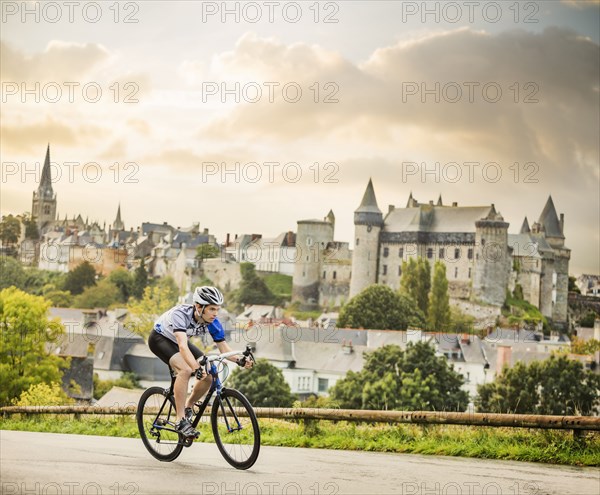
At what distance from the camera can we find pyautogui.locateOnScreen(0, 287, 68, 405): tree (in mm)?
33688

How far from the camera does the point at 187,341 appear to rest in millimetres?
4738

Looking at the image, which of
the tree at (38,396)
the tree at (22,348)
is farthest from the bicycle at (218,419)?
the tree at (22,348)

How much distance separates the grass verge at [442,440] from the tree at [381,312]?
52727 millimetres

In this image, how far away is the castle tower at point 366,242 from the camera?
71.9 meters

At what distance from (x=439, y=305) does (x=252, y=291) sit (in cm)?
1809

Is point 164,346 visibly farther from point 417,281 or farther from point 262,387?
point 417,281

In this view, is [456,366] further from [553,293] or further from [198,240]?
[198,240]

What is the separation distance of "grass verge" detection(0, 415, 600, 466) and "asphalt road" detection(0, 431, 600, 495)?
28 cm

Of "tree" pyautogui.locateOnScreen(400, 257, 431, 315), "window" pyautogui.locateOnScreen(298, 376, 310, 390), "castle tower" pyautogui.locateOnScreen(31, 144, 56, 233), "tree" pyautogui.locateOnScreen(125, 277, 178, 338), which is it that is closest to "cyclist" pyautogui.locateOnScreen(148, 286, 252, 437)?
"window" pyautogui.locateOnScreen(298, 376, 310, 390)

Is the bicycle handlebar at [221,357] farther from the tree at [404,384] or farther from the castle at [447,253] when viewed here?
the castle at [447,253]

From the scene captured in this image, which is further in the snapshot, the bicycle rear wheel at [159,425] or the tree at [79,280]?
the tree at [79,280]

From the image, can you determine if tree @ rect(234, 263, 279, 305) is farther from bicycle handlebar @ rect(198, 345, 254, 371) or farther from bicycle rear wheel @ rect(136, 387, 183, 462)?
bicycle handlebar @ rect(198, 345, 254, 371)

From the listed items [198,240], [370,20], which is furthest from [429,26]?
[198,240]

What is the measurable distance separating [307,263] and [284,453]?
70.4m
